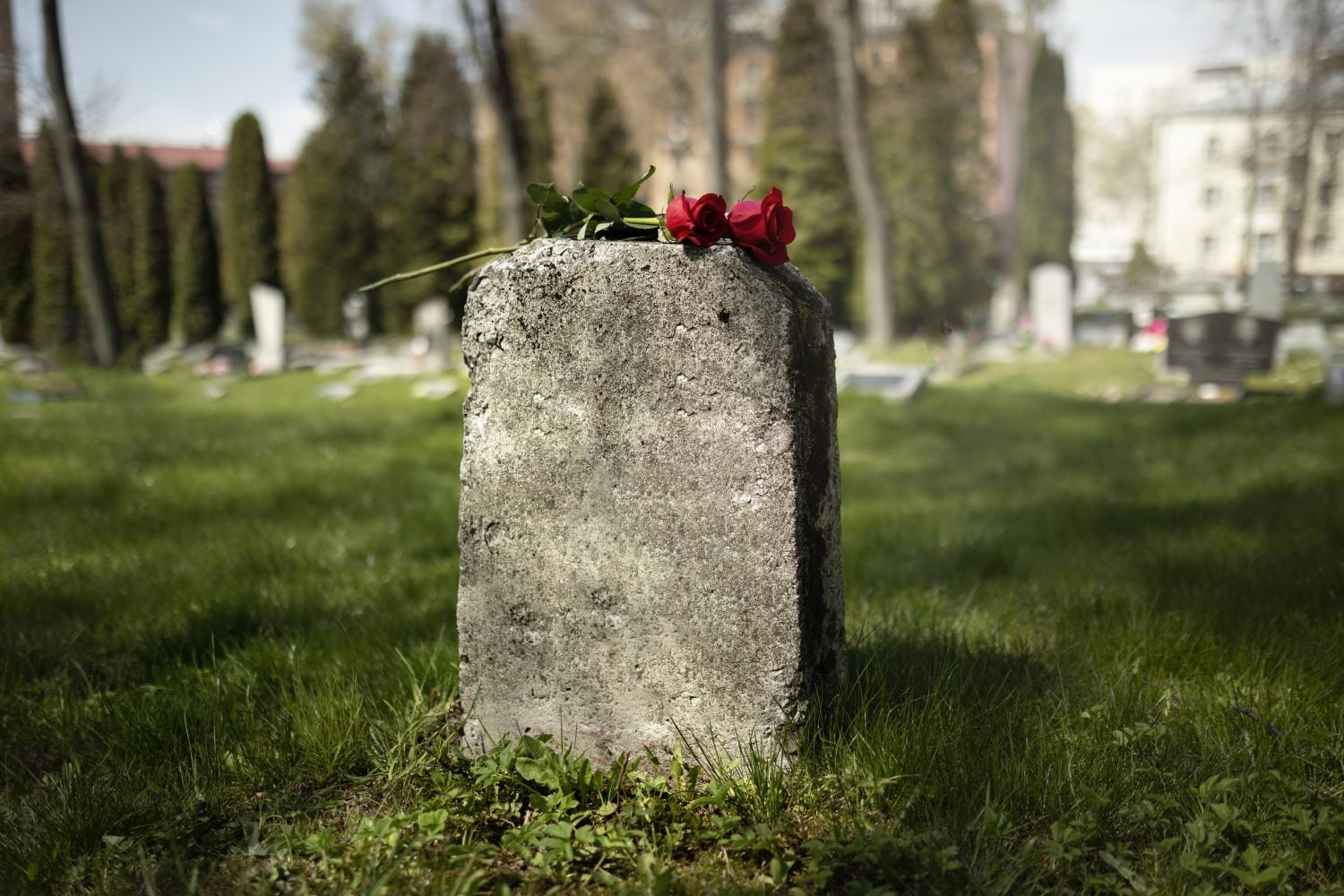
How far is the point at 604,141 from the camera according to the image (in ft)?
69.5

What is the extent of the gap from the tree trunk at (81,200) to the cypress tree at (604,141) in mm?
9400

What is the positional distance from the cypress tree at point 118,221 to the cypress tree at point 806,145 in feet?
41.1

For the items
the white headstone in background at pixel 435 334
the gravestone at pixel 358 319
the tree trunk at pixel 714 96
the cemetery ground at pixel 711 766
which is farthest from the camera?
the gravestone at pixel 358 319

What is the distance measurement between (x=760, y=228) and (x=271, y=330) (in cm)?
1583

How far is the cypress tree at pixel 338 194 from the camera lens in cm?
2303

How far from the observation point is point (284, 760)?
245cm

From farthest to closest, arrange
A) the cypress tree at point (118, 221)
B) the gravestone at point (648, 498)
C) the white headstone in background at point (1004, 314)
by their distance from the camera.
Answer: the white headstone in background at point (1004, 314) < the cypress tree at point (118, 221) < the gravestone at point (648, 498)

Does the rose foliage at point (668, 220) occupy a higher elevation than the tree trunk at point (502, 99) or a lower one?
lower

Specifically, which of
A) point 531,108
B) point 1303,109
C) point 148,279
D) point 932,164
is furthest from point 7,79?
point 1303,109

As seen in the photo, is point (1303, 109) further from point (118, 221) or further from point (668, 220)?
point (118, 221)

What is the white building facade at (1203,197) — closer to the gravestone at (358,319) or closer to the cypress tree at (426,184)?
the cypress tree at (426,184)

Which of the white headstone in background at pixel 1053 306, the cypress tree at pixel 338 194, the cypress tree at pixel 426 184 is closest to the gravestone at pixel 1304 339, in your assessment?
the white headstone in background at pixel 1053 306

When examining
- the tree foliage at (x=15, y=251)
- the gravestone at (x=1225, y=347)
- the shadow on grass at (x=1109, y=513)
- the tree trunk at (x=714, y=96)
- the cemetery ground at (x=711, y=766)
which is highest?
the tree trunk at (x=714, y=96)

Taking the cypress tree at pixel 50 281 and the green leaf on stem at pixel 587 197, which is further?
the cypress tree at pixel 50 281
